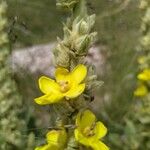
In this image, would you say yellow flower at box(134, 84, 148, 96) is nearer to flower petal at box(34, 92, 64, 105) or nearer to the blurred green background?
the blurred green background

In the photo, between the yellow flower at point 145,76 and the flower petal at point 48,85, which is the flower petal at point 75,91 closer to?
the flower petal at point 48,85

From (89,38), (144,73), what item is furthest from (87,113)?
(144,73)

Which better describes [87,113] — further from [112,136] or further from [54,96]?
[112,136]

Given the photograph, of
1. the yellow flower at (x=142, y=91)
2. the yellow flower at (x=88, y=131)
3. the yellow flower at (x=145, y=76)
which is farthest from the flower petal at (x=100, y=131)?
the yellow flower at (x=142, y=91)

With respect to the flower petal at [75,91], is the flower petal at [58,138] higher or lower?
lower

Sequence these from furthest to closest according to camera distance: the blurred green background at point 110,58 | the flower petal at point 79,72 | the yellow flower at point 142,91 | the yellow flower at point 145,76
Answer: the blurred green background at point 110,58 < the yellow flower at point 142,91 < the yellow flower at point 145,76 < the flower petal at point 79,72

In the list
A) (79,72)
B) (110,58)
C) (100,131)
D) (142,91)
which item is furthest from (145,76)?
(79,72)
